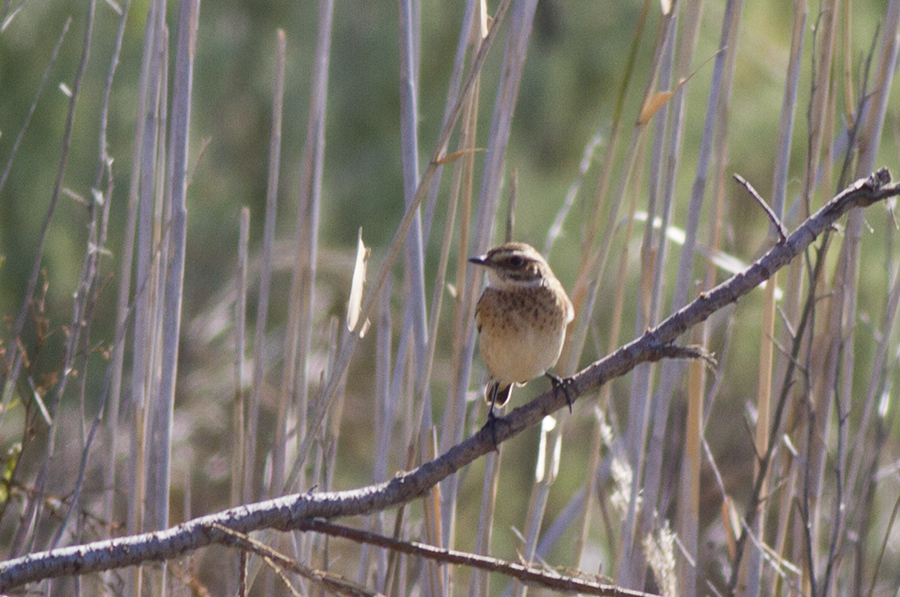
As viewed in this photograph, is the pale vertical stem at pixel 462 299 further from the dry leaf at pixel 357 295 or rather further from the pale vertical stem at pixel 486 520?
the dry leaf at pixel 357 295

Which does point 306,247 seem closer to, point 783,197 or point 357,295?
point 357,295

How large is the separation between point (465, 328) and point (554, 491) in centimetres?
366

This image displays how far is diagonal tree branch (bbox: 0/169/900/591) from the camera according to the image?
57.6 inches

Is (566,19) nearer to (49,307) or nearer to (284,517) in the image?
(49,307)

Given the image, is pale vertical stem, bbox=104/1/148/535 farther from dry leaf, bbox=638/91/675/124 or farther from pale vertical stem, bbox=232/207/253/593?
→ dry leaf, bbox=638/91/675/124

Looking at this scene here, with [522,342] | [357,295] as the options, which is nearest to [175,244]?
[357,295]

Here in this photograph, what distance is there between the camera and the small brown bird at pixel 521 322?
9.40ft

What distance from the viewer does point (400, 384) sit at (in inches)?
97.3

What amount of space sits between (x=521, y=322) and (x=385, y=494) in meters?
1.35

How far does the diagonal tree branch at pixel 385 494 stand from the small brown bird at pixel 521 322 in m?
1.01

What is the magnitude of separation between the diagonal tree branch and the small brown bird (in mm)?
1007

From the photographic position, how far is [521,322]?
9.54 ft

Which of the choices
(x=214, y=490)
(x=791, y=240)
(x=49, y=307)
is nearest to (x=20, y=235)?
(x=49, y=307)

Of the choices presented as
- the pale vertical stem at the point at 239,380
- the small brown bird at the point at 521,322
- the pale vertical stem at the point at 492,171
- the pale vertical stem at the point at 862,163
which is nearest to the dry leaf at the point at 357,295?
the pale vertical stem at the point at 492,171
